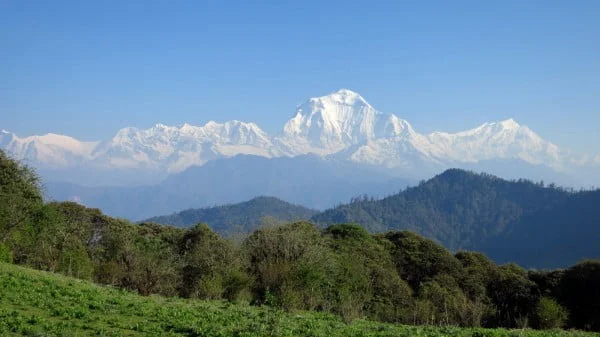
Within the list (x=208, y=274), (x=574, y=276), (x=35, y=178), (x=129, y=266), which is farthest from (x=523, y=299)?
(x=35, y=178)

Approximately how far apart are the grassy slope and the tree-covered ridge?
511 centimetres

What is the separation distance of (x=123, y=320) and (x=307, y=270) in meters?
18.5

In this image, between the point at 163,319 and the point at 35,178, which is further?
the point at 35,178

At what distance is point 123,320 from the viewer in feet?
56.6

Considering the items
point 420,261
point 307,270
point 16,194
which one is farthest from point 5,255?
point 420,261

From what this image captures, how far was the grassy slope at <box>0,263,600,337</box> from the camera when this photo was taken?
15481 millimetres

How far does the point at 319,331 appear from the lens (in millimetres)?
17250

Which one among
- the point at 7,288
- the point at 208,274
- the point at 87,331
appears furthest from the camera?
the point at 208,274

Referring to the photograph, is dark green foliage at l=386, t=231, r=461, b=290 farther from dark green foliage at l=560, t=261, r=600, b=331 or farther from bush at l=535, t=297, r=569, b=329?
bush at l=535, t=297, r=569, b=329

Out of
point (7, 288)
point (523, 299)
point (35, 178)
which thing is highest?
point (35, 178)

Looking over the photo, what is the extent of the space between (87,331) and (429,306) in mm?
31782

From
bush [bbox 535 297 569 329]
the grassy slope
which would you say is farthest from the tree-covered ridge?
the grassy slope

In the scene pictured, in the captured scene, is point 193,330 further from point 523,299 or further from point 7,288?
point 523,299

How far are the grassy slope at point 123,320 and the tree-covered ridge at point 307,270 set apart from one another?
5105 millimetres
